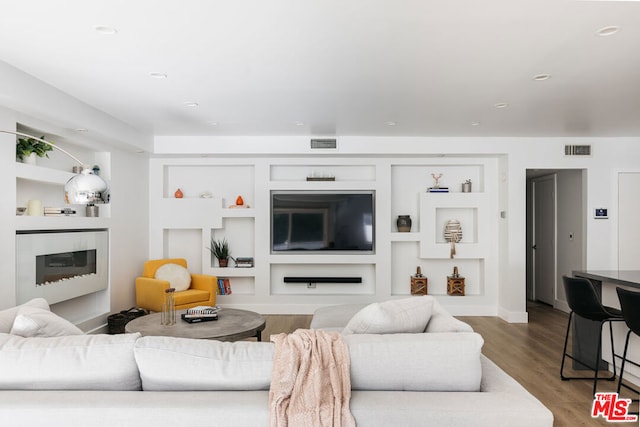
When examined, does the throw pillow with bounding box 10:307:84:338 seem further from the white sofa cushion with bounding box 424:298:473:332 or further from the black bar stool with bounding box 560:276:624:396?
the black bar stool with bounding box 560:276:624:396

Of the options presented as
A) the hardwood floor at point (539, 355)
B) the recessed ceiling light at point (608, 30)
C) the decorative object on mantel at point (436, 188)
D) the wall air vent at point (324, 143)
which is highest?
the recessed ceiling light at point (608, 30)

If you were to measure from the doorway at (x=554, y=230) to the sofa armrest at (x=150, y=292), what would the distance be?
5488 millimetres

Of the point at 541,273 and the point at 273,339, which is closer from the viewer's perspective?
the point at 273,339

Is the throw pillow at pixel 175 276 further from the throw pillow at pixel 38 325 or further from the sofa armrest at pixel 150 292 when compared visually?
the throw pillow at pixel 38 325

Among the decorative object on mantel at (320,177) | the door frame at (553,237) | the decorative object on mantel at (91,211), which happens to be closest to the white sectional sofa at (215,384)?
the decorative object on mantel at (91,211)

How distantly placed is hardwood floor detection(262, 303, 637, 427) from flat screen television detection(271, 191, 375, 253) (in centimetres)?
104

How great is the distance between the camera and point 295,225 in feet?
21.6

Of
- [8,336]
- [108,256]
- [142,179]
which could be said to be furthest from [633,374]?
[142,179]

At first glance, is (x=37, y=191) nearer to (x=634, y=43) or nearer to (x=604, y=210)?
(x=634, y=43)

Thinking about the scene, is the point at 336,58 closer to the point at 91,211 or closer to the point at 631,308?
the point at 631,308

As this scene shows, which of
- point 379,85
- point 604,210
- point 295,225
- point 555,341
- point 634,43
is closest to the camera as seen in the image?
point 634,43

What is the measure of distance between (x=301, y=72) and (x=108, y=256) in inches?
138

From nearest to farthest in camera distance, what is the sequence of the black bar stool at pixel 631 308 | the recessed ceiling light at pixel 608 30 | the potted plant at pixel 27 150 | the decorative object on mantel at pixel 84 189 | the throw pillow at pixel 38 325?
the throw pillow at pixel 38 325
the decorative object on mantel at pixel 84 189
the recessed ceiling light at pixel 608 30
the black bar stool at pixel 631 308
the potted plant at pixel 27 150

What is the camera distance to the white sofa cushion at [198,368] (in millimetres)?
1813
